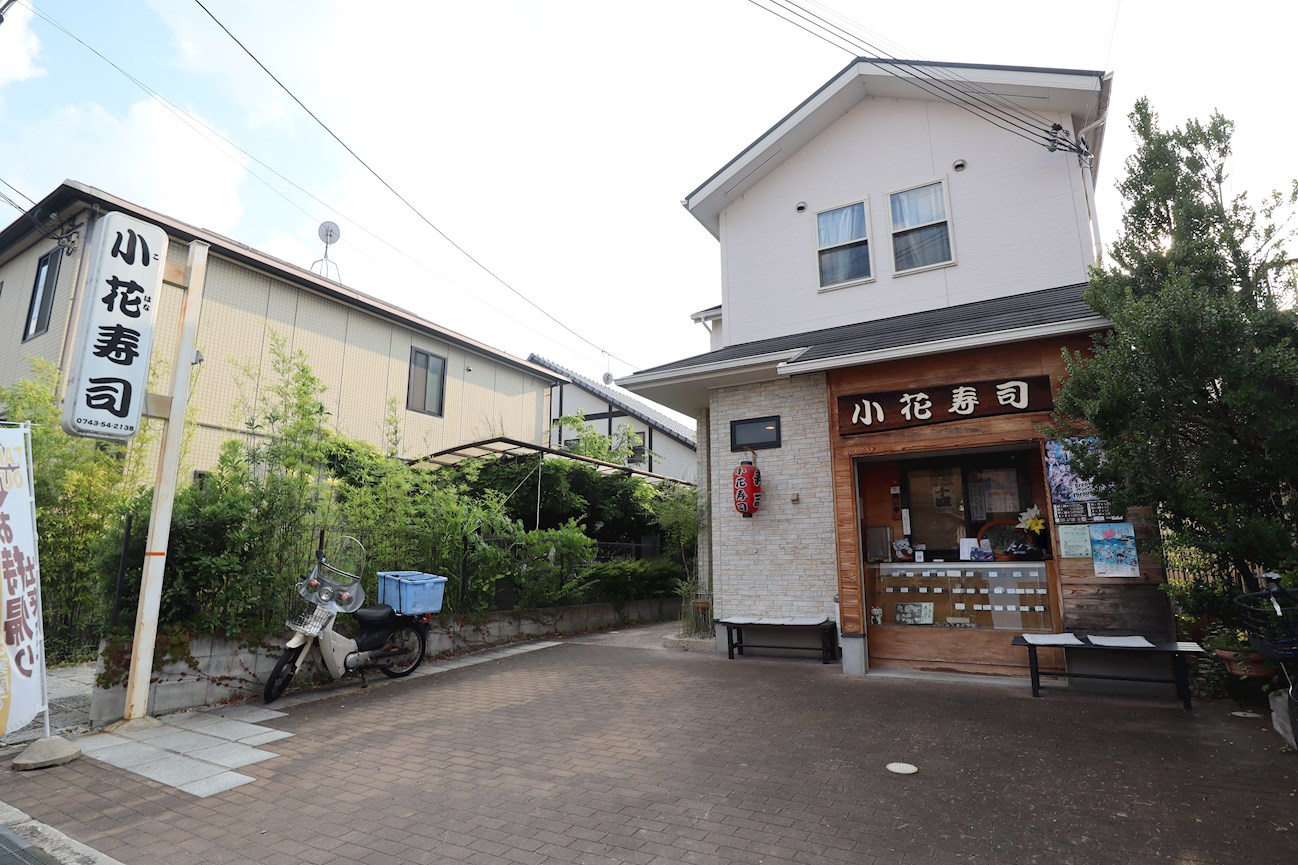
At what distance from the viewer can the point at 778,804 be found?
3789mm

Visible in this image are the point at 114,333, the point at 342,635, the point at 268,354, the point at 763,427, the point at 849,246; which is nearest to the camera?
the point at 114,333

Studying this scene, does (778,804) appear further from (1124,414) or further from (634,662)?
(634,662)

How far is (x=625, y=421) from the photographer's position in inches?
979

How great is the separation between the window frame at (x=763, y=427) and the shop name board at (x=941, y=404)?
3.42 feet

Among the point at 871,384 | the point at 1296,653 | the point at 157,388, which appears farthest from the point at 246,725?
the point at 1296,653

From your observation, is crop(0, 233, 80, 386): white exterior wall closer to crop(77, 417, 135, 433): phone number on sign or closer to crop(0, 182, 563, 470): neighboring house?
crop(0, 182, 563, 470): neighboring house

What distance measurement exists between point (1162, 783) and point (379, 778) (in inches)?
195

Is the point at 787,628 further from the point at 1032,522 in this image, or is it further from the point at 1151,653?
the point at 1151,653

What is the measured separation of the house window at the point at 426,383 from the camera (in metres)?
15.3

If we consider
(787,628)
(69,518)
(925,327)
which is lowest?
(787,628)

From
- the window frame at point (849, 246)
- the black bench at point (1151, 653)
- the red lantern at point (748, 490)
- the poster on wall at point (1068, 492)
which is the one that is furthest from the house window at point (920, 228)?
the black bench at point (1151, 653)

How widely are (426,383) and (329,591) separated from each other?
32.5 feet

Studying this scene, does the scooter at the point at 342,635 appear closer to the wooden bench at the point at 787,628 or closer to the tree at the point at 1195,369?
the wooden bench at the point at 787,628

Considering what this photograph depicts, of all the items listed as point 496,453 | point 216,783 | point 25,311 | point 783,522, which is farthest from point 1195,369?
point 25,311
